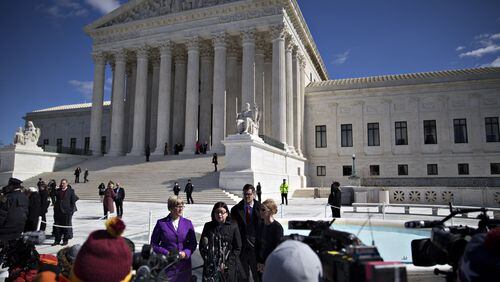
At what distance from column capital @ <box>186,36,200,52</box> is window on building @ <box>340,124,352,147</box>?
55.0 ft

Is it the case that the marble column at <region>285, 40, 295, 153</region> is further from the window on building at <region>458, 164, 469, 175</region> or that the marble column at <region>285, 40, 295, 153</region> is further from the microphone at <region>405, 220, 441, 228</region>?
the microphone at <region>405, 220, 441, 228</region>

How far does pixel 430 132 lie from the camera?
116ft

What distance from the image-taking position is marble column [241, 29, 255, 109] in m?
32.7

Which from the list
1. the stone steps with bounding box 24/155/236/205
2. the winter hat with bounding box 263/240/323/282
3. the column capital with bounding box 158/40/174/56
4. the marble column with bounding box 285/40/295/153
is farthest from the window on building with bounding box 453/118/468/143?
the winter hat with bounding box 263/240/323/282

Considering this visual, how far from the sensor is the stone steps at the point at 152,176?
22.7 metres

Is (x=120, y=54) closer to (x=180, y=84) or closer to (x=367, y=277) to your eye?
(x=180, y=84)

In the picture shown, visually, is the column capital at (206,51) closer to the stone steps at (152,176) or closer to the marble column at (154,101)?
the marble column at (154,101)

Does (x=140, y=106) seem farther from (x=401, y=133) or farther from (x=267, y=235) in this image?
(x=267, y=235)

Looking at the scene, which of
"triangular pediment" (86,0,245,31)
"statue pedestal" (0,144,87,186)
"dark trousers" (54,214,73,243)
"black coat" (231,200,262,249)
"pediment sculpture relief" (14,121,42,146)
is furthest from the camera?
"triangular pediment" (86,0,245,31)

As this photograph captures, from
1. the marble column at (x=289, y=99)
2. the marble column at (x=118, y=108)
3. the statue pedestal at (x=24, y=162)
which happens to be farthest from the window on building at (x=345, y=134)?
the statue pedestal at (x=24, y=162)

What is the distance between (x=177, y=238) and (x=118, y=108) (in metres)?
36.6

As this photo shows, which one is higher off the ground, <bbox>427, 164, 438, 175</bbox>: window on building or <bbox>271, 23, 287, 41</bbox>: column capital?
<bbox>271, 23, 287, 41</bbox>: column capital

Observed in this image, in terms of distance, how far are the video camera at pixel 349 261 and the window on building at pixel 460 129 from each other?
122 feet

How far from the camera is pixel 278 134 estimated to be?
1235 inches
